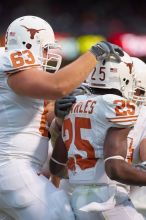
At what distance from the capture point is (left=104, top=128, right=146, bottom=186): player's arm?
9.46ft

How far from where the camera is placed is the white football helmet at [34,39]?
3289 millimetres

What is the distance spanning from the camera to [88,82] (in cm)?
329

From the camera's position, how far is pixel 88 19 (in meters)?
14.3

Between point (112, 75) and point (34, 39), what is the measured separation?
45 centimetres

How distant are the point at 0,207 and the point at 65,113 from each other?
1.93 feet

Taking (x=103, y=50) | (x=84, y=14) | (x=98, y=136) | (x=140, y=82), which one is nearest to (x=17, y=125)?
(x=98, y=136)

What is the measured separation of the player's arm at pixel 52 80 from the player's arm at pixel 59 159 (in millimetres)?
349

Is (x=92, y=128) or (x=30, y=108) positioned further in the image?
(x=30, y=108)

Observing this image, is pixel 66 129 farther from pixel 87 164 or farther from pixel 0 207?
pixel 0 207

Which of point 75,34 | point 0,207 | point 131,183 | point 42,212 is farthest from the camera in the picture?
point 75,34

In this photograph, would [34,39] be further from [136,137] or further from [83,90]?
[136,137]

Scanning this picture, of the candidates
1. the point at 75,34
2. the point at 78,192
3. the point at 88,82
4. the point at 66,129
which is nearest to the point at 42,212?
the point at 78,192

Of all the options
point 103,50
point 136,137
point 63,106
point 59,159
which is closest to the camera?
point 103,50

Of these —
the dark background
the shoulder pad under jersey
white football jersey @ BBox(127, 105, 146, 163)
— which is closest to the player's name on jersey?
the shoulder pad under jersey
